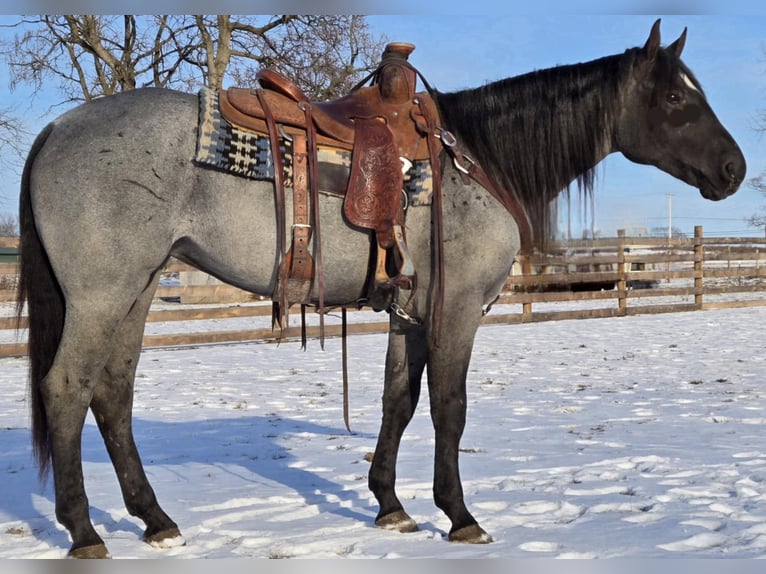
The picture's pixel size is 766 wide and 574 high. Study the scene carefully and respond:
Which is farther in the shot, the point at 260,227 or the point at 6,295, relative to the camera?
the point at 6,295

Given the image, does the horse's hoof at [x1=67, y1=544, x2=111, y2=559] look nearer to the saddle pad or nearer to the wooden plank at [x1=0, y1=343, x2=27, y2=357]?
the saddle pad

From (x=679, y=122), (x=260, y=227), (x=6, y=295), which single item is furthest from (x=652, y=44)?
(x=6, y=295)

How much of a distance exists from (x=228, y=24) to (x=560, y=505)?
1203cm

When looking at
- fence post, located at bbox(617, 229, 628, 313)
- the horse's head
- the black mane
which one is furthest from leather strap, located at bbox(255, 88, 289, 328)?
fence post, located at bbox(617, 229, 628, 313)

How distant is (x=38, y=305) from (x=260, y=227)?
89cm

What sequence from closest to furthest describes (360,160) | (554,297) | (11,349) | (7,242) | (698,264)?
(360,160), (7,242), (11,349), (554,297), (698,264)

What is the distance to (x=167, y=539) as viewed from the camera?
2.79 m

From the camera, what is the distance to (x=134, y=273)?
8.93 ft

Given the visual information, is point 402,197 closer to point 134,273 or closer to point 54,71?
point 134,273

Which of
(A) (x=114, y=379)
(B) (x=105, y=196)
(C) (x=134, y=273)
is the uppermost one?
(B) (x=105, y=196)

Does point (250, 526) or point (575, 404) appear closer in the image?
point (250, 526)

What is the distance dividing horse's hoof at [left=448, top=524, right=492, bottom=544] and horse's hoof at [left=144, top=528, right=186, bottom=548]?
1.05 meters

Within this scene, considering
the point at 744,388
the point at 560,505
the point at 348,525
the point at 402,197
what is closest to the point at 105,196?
the point at 402,197

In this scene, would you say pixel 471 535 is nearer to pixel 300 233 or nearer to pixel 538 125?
pixel 300 233
